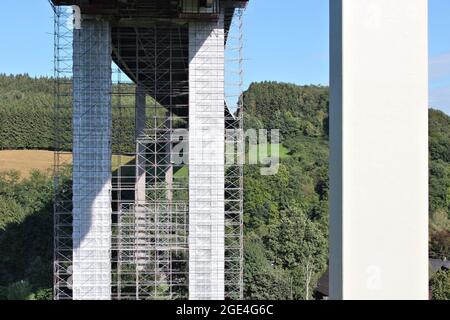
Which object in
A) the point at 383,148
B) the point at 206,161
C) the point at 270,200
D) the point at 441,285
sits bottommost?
the point at 441,285

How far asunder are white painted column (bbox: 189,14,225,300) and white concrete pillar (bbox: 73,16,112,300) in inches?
65.7

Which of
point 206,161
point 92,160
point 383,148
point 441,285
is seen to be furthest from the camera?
point 441,285

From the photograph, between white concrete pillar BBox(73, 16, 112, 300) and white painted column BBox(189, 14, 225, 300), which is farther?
white painted column BBox(189, 14, 225, 300)

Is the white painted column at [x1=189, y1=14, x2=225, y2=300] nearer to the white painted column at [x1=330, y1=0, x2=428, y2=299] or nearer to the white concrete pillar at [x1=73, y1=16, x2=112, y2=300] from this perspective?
the white concrete pillar at [x1=73, y1=16, x2=112, y2=300]

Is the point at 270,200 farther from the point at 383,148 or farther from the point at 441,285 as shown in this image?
the point at 383,148

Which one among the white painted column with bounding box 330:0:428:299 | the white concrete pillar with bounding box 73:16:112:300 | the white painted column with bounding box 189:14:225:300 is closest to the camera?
the white painted column with bounding box 330:0:428:299

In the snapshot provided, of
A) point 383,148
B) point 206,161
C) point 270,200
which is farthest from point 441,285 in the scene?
point 383,148

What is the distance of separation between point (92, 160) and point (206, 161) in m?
2.25

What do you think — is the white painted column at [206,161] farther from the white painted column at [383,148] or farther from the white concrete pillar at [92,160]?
the white painted column at [383,148]

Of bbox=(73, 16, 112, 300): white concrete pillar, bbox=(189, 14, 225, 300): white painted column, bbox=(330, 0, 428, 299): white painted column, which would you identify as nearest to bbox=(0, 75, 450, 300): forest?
bbox=(73, 16, 112, 300): white concrete pillar

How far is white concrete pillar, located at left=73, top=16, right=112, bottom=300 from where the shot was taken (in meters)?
10.4

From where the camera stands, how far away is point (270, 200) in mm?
27797

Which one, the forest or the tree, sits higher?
the forest

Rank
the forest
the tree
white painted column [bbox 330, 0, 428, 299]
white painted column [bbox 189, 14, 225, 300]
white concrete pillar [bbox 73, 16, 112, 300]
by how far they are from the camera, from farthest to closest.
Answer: the forest < the tree < white painted column [bbox 189, 14, 225, 300] < white concrete pillar [bbox 73, 16, 112, 300] < white painted column [bbox 330, 0, 428, 299]
